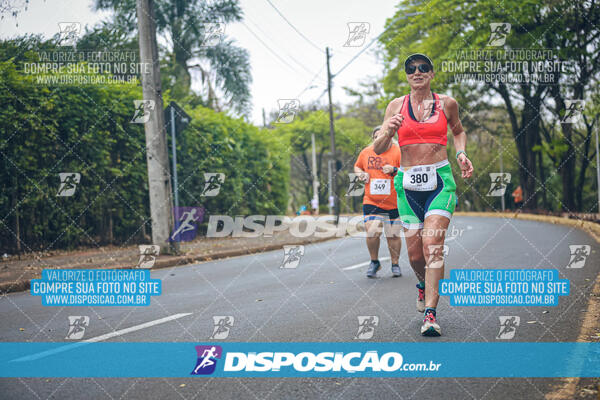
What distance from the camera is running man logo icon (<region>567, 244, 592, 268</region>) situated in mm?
8619

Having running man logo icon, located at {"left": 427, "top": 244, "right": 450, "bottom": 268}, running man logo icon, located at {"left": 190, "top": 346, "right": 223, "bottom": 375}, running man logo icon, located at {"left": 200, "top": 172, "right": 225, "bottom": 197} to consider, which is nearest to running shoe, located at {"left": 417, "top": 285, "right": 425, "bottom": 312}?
running man logo icon, located at {"left": 427, "top": 244, "right": 450, "bottom": 268}

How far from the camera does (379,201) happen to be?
7.80m

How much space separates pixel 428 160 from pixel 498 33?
1716 centimetres

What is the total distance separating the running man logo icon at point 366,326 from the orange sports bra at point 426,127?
1558 millimetres

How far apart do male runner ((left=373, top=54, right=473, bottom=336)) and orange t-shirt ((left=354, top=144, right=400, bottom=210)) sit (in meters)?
3.01

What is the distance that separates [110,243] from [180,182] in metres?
2.70

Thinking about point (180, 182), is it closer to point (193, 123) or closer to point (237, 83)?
point (193, 123)

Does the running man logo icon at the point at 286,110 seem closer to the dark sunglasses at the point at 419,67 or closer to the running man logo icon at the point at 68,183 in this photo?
the running man logo icon at the point at 68,183

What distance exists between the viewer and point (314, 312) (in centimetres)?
561

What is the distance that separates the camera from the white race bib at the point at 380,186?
306 inches

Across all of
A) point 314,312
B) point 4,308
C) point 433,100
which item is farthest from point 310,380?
A: point 4,308

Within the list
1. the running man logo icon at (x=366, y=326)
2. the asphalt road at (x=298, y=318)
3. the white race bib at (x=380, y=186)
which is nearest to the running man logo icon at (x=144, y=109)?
the asphalt road at (x=298, y=318)

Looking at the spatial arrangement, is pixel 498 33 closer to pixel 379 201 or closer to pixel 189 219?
pixel 189 219

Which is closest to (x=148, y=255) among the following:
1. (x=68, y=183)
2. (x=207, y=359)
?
(x=68, y=183)
